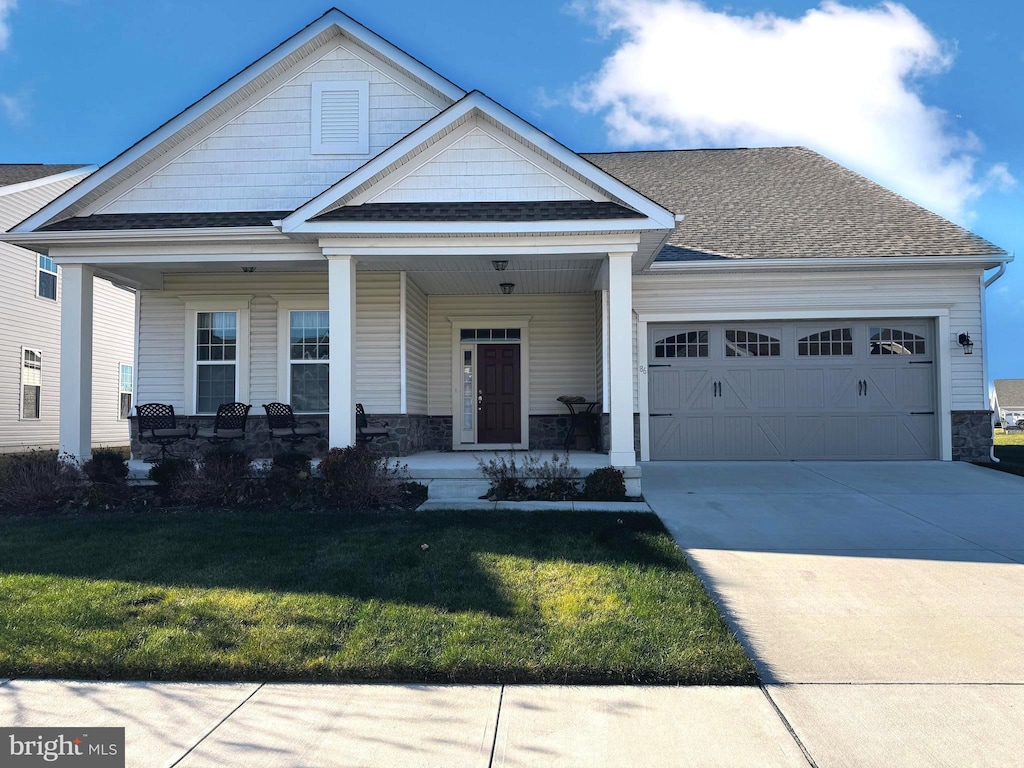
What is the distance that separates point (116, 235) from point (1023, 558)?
11.2m

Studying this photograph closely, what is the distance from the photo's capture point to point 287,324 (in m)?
12.3

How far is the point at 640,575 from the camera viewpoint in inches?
209

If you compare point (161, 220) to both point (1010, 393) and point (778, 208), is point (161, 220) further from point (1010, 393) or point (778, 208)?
point (1010, 393)

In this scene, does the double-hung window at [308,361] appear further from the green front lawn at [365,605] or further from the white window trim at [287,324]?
the green front lawn at [365,605]

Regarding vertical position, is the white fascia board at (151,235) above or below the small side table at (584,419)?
above

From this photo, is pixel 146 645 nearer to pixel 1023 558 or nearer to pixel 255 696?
pixel 255 696

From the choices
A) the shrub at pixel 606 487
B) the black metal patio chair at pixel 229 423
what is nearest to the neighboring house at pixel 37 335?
the black metal patio chair at pixel 229 423

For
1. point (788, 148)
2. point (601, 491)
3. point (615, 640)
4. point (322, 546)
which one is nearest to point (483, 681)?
point (615, 640)

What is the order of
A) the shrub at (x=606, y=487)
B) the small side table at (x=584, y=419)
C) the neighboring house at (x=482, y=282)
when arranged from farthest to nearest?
the small side table at (x=584, y=419), the neighboring house at (x=482, y=282), the shrub at (x=606, y=487)

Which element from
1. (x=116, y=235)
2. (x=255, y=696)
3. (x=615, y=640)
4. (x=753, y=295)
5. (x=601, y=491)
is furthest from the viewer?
(x=753, y=295)

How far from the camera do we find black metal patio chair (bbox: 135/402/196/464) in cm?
1055

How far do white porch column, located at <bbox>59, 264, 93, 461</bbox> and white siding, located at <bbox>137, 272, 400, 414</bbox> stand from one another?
208 cm

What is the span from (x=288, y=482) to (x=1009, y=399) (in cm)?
6517

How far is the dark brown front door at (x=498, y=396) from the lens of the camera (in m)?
13.7
